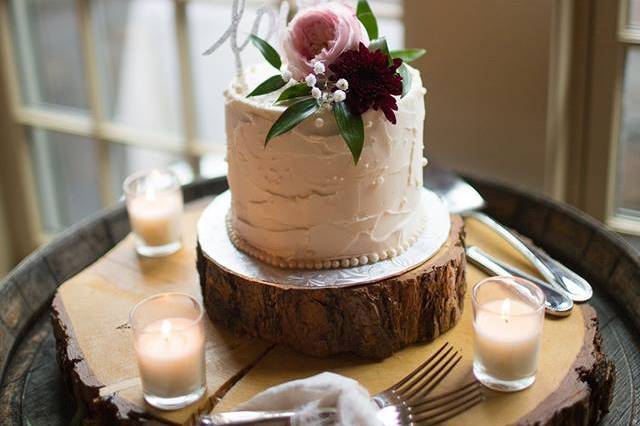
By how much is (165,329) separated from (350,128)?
34 centimetres

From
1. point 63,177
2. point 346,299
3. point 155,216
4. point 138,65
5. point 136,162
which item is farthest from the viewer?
point 63,177

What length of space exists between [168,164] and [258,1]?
50 centimetres

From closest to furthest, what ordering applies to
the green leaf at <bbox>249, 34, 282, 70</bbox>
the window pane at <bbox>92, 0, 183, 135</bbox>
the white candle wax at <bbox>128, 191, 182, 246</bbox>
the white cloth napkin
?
the white cloth napkin
the green leaf at <bbox>249, 34, 282, 70</bbox>
the white candle wax at <bbox>128, 191, 182, 246</bbox>
the window pane at <bbox>92, 0, 183, 135</bbox>

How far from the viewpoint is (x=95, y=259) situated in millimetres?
1563

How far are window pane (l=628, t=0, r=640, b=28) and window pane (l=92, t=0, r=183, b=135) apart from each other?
0.96 metres

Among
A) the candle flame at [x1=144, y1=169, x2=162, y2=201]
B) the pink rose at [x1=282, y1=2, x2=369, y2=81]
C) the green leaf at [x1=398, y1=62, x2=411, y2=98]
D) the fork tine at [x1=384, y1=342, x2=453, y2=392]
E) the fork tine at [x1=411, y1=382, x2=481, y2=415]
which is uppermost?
the pink rose at [x1=282, y1=2, x2=369, y2=81]

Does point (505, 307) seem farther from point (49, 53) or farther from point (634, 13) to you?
point (49, 53)

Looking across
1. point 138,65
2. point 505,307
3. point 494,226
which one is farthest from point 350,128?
point 138,65

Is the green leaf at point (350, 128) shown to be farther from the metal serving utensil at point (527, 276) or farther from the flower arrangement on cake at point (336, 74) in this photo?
the metal serving utensil at point (527, 276)

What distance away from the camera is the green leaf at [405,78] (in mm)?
1204

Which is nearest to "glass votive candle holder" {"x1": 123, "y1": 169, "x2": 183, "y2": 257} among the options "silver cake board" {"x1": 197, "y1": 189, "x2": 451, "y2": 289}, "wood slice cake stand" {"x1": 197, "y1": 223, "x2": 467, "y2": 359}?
"silver cake board" {"x1": 197, "y1": 189, "x2": 451, "y2": 289}

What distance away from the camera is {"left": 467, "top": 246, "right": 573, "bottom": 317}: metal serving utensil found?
1269 millimetres

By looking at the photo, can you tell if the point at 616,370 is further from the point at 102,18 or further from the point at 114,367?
the point at 102,18

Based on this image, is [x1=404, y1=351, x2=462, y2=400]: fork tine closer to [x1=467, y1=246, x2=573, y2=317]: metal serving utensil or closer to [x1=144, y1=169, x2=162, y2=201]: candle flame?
[x1=467, y1=246, x2=573, y2=317]: metal serving utensil
